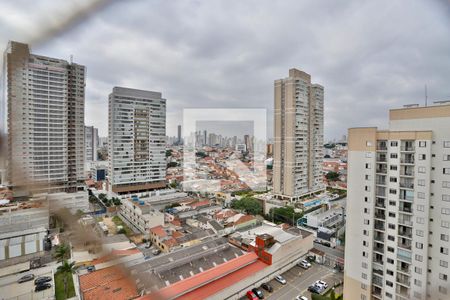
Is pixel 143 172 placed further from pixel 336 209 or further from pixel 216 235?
pixel 336 209

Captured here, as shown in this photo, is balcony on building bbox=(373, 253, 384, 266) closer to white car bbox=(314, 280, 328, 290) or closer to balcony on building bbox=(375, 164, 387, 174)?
balcony on building bbox=(375, 164, 387, 174)

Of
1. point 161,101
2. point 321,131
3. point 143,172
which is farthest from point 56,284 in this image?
point 321,131

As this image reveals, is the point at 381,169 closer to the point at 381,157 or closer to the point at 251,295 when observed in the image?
the point at 381,157

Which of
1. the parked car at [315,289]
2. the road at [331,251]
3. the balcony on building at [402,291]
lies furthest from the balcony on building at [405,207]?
the road at [331,251]

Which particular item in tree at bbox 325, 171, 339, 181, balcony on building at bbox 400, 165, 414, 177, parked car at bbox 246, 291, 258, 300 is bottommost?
parked car at bbox 246, 291, 258, 300

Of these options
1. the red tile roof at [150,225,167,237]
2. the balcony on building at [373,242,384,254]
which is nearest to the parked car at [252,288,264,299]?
the balcony on building at [373,242,384,254]

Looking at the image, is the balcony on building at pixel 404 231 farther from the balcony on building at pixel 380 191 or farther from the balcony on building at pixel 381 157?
the balcony on building at pixel 381 157
